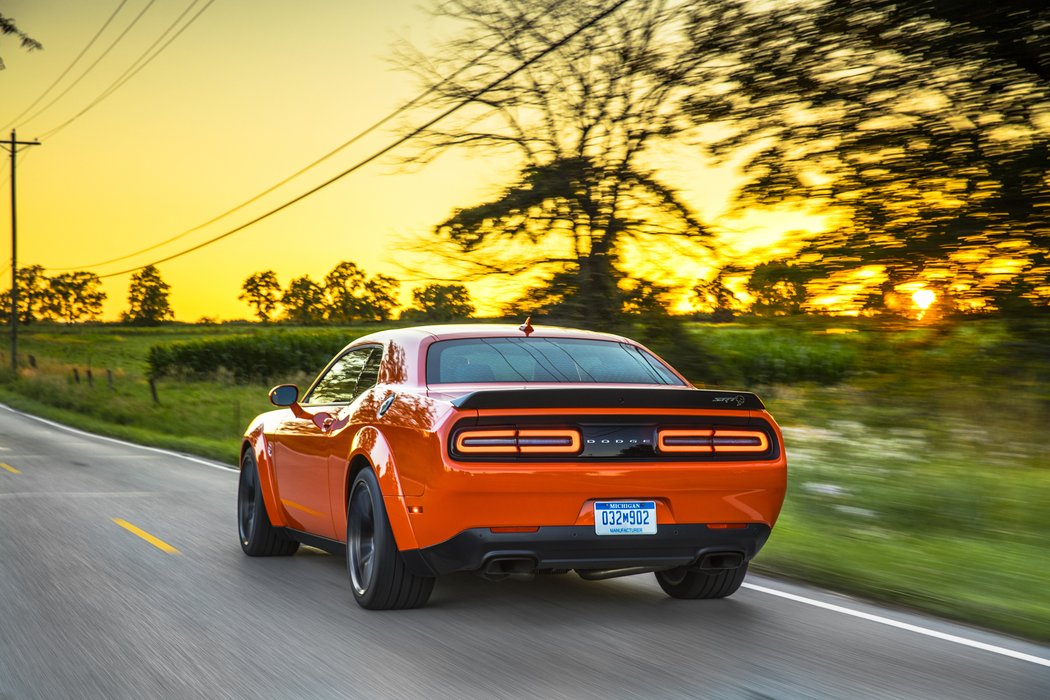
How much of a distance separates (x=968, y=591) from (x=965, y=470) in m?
4.29

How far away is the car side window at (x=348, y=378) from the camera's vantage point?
692cm

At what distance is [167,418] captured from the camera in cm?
3097

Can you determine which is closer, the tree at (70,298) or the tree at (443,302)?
the tree at (443,302)

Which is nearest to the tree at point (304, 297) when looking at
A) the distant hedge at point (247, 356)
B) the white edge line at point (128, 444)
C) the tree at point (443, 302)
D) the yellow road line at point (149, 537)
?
the distant hedge at point (247, 356)

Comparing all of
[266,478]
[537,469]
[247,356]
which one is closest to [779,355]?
[266,478]

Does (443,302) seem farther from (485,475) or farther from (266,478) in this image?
(485,475)

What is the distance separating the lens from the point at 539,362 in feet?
21.5

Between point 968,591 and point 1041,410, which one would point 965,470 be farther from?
point 968,591

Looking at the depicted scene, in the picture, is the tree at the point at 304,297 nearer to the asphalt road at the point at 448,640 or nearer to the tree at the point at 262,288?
the tree at the point at 262,288

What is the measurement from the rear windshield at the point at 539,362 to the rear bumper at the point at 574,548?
1.02 metres

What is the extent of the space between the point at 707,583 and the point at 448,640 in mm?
1805

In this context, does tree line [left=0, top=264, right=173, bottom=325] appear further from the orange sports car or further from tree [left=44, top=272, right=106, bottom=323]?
the orange sports car

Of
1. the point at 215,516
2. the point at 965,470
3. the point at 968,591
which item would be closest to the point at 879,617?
the point at 968,591

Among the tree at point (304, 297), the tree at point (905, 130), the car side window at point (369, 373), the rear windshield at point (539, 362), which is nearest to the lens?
the rear windshield at point (539, 362)
